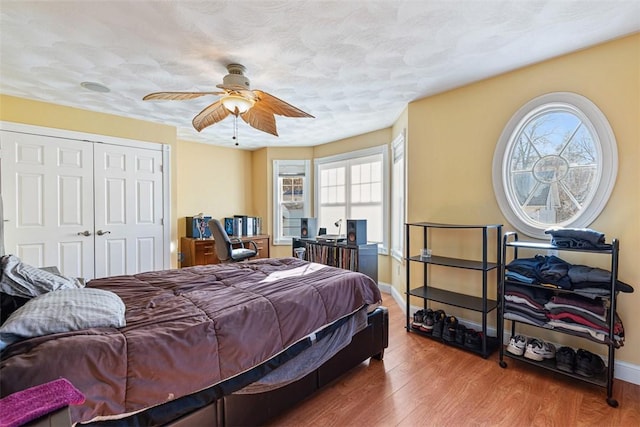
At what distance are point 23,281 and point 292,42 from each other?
2.14 m

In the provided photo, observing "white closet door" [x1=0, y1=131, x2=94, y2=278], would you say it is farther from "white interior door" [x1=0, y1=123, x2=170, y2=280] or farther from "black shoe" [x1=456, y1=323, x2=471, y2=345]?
"black shoe" [x1=456, y1=323, x2=471, y2=345]

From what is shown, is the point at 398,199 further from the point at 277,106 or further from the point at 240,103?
the point at 240,103

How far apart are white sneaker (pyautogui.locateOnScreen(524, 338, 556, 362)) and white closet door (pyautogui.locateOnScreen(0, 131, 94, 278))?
457 cm

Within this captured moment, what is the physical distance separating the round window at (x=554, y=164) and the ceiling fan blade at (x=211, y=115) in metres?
2.49

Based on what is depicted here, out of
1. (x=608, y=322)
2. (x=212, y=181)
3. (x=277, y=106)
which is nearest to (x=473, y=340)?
(x=608, y=322)

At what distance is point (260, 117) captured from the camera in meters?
2.61

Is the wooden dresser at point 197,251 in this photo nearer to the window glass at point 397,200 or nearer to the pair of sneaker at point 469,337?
the window glass at point 397,200

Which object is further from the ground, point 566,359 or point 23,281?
point 23,281

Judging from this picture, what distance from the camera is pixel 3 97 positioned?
303 cm

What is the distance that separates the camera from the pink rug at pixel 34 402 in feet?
2.32

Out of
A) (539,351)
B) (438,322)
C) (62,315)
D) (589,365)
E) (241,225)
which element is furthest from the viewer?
(241,225)

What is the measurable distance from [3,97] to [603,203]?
5.56 meters

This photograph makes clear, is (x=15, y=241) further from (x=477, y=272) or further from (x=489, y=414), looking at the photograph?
(x=477, y=272)

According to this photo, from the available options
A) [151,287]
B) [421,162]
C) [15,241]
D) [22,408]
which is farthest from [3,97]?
[421,162]
